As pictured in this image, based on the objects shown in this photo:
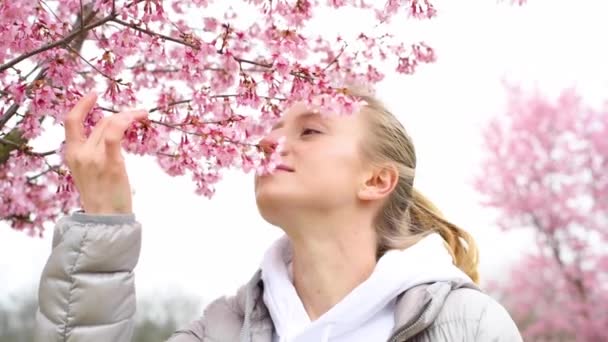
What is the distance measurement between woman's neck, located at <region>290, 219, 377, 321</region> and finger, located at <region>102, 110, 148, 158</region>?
0.49 m

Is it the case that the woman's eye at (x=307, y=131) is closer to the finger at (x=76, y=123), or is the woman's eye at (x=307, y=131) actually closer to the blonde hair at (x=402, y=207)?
the blonde hair at (x=402, y=207)

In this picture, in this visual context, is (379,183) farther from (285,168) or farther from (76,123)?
(76,123)

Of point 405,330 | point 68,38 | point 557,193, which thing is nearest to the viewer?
point 405,330

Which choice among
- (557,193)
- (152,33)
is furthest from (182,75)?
(557,193)

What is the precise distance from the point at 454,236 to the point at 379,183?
33 centimetres

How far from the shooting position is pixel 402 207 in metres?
2.03

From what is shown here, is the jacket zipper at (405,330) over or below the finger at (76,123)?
below

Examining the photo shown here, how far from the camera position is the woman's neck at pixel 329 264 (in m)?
1.86

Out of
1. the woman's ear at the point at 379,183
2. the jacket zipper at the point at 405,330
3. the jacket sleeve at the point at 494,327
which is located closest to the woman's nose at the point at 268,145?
the woman's ear at the point at 379,183

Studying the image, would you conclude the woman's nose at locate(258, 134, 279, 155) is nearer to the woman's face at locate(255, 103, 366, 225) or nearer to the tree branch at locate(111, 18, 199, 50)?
the woman's face at locate(255, 103, 366, 225)

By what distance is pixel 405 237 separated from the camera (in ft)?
6.47

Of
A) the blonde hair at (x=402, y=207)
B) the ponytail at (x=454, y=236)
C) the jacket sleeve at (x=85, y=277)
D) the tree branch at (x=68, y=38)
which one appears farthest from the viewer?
the ponytail at (x=454, y=236)

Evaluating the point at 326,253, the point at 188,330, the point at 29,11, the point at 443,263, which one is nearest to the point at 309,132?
the point at 326,253

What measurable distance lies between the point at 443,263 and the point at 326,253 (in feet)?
0.91
